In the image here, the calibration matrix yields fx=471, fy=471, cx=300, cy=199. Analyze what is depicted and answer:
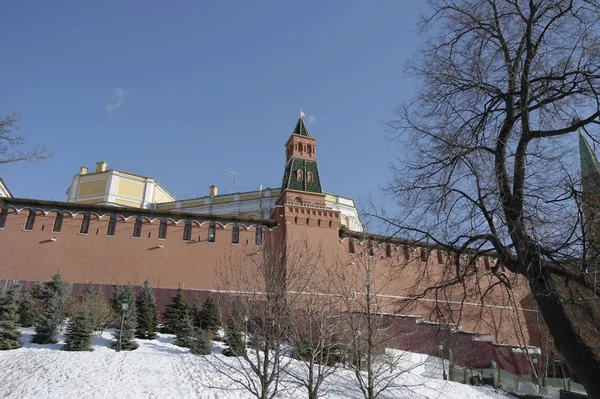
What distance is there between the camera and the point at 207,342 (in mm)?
17172


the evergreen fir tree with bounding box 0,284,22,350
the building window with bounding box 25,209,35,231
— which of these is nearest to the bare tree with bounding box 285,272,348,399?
the evergreen fir tree with bounding box 0,284,22,350

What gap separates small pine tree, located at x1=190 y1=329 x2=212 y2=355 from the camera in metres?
16.9

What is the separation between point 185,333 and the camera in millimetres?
18156

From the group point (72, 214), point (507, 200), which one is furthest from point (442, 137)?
point (72, 214)

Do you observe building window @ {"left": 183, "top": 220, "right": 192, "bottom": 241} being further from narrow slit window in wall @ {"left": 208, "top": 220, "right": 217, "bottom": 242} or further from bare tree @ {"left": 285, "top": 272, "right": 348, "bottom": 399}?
bare tree @ {"left": 285, "top": 272, "right": 348, "bottom": 399}

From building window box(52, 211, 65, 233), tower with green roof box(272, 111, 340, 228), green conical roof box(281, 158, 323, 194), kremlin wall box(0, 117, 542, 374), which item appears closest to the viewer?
kremlin wall box(0, 117, 542, 374)

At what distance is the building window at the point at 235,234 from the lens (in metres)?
26.4

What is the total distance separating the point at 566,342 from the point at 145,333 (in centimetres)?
1590

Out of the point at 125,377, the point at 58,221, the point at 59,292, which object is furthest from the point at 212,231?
the point at 125,377

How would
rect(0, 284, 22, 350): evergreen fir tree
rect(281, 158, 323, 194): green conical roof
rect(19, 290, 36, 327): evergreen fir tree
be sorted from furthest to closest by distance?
rect(281, 158, 323, 194): green conical roof → rect(19, 290, 36, 327): evergreen fir tree → rect(0, 284, 22, 350): evergreen fir tree

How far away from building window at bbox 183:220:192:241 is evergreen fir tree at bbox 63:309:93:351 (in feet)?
32.0

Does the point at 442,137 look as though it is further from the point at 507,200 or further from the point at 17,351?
the point at 17,351

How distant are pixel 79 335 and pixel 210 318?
5325 millimetres

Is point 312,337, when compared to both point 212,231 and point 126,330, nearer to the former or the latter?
point 126,330
